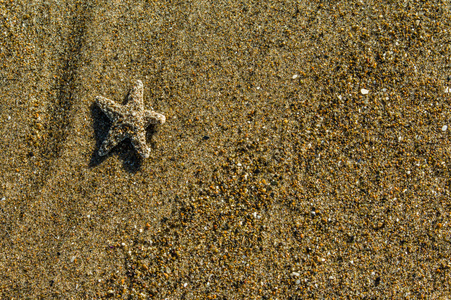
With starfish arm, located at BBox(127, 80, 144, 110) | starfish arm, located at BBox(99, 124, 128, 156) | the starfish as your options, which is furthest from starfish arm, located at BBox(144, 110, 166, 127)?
starfish arm, located at BBox(99, 124, 128, 156)

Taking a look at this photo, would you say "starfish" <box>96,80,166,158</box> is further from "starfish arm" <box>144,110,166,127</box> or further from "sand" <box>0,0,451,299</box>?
"sand" <box>0,0,451,299</box>

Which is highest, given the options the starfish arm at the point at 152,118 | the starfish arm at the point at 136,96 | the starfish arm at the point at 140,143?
the starfish arm at the point at 136,96

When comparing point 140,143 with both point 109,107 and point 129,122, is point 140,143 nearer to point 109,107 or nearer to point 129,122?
point 129,122

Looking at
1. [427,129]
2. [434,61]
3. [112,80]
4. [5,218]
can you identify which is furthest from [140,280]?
[434,61]

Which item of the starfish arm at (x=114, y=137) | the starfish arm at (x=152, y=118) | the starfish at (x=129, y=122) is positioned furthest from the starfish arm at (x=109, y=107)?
the starfish arm at (x=152, y=118)

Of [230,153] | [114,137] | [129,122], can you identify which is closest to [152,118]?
[129,122]

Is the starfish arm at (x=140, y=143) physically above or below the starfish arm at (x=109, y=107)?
below

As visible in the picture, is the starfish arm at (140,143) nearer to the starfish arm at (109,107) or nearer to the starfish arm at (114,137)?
the starfish arm at (114,137)
